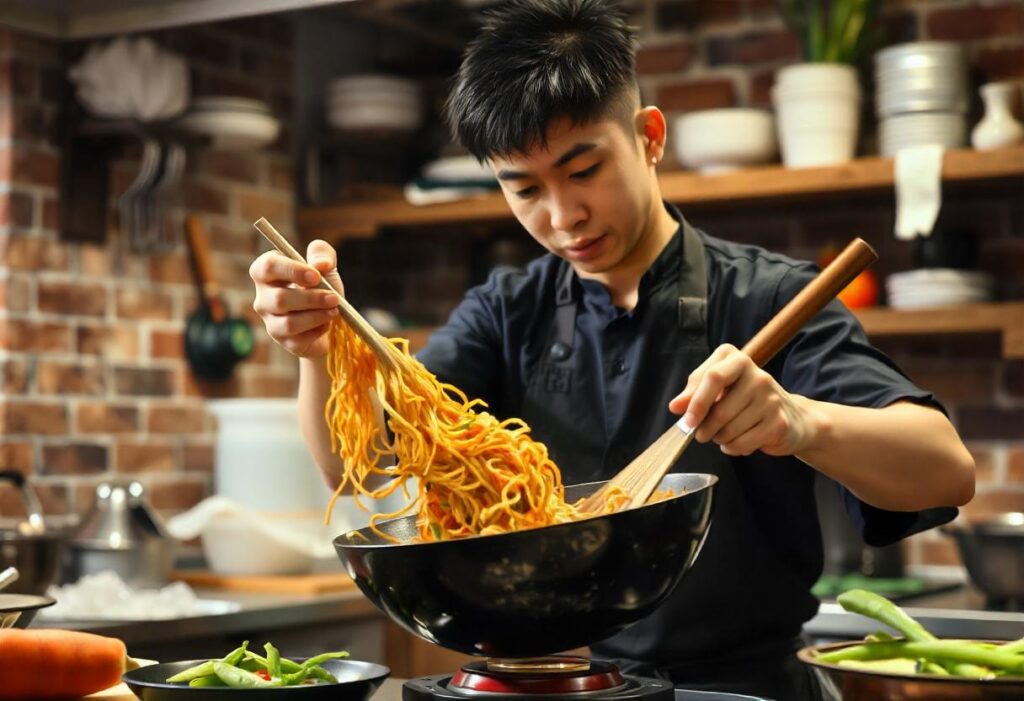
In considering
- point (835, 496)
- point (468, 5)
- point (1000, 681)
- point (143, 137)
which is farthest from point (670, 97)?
point (1000, 681)

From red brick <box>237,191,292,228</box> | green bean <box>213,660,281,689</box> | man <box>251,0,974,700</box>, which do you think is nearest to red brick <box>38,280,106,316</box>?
red brick <box>237,191,292,228</box>

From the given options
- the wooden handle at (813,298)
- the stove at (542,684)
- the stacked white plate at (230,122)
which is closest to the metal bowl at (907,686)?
the stove at (542,684)

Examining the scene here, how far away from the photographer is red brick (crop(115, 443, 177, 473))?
128 inches

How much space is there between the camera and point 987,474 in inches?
131

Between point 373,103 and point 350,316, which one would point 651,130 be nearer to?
point 350,316

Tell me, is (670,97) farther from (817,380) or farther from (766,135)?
(817,380)

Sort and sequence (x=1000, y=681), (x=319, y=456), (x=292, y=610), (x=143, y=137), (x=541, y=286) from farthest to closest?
(x=143, y=137)
(x=292, y=610)
(x=541, y=286)
(x=319, y=456)
(x=1000, y=681)

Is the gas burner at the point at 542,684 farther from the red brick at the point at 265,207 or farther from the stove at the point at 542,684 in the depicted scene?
the red brick at the point at 265,207

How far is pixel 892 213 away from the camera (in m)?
3.46

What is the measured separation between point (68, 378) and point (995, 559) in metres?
1.99

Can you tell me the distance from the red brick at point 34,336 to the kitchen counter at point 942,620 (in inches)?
66.8

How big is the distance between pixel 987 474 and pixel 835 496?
1.18ft

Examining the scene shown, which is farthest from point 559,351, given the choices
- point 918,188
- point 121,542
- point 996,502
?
point 996,502

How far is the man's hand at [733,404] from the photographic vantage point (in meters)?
1.28
